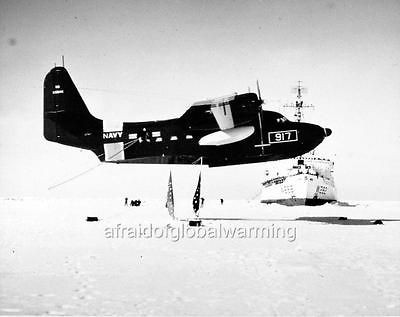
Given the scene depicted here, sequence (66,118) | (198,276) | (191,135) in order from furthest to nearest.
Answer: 1. (66,118)
2. (191,135)
3. (198,276)

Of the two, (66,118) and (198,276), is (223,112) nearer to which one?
(66,118)

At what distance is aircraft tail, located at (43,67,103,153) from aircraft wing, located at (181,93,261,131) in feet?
20.3

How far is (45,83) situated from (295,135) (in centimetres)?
1663

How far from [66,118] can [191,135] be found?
8.45 metres

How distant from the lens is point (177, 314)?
20.6 ft

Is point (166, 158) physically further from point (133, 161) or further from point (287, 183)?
point (287, 183)

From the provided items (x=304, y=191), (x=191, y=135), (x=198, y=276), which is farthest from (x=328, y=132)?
(x=304, y=191)

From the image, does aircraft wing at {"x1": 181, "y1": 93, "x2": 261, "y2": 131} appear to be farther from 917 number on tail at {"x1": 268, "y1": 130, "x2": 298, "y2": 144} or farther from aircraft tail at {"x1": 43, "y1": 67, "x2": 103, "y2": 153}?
aircraft tail at {"x1": 43, "y1": 67, "x2": 103, "y2": 153}

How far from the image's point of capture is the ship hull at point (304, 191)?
5594 cm

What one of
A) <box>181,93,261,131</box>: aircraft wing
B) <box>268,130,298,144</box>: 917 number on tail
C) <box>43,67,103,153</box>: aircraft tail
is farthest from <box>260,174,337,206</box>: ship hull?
<box>43,67,103,153</box>: aircraft tail

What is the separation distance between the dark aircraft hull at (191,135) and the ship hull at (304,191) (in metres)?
34.0

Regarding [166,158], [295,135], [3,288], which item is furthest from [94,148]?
[3,288]

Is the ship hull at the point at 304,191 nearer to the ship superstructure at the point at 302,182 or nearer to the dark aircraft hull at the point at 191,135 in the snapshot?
the ship superstructure at the point at 302,182

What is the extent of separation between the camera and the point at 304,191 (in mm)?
55656
